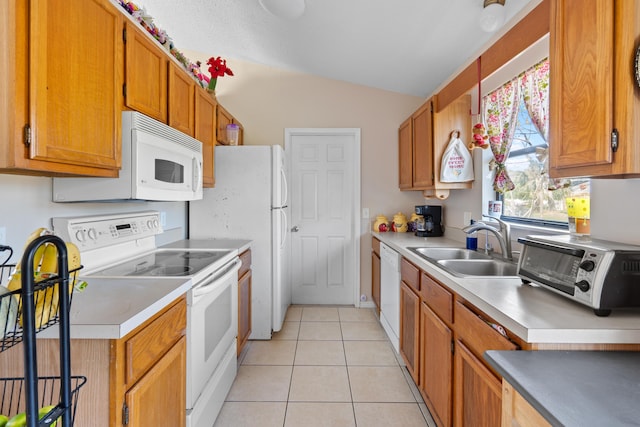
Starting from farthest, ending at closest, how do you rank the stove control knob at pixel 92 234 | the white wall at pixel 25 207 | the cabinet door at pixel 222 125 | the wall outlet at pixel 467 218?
the cabinet door at pixel 222 125
the wall outlet at pixel 467 218
the stove control knob at pixel 92 234
the white wall at pixel 25 207

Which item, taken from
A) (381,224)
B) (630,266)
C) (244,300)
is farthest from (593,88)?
(381,224)

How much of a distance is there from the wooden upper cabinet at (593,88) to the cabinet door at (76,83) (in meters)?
1.77

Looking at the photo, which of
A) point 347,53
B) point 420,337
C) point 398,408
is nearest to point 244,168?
point 347,53

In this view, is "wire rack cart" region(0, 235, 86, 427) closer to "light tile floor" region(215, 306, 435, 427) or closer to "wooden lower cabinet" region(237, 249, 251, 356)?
"light tile floor" region(215, 306, 435, 427)

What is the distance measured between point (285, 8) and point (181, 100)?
0.98 meters

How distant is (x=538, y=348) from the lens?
35.5 inches

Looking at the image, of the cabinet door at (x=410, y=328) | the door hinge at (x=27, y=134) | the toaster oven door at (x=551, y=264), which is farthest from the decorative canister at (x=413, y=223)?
the door hinge at (x=27, y=134)

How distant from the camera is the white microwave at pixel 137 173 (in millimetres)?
1438

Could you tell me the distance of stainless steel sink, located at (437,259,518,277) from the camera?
184 cm

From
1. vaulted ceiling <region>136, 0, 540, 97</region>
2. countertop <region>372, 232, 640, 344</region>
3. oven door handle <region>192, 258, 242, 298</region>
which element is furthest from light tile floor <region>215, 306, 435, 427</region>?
vaulted ceiling <region>136, 0, 540, 97</region>

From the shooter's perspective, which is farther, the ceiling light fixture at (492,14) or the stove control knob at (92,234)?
the ceiling light fixture at (492,14)

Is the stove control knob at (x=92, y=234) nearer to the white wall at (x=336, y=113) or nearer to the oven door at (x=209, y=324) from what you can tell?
the oven door at (x=209, y=324)

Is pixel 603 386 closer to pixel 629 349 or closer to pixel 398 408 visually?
pixel 629 349

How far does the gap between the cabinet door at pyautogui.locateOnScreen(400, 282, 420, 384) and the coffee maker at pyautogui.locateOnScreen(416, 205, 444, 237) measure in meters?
0.91
